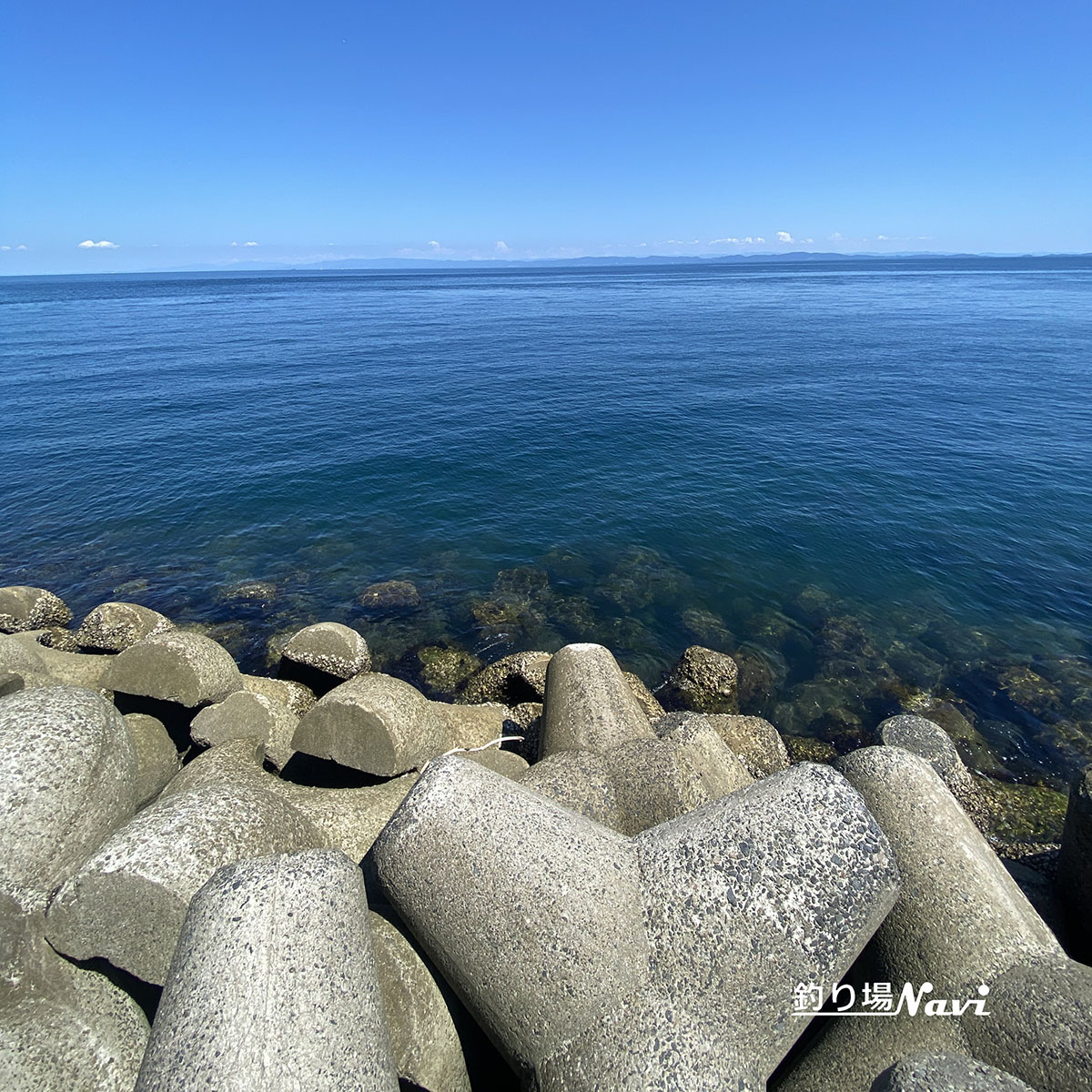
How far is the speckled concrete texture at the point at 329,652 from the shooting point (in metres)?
12.4

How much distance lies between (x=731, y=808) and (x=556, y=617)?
12.9 meters

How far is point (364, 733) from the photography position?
818cm

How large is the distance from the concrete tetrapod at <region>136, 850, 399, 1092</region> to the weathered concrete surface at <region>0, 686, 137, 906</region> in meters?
1.96

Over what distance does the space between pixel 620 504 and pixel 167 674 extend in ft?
57.8

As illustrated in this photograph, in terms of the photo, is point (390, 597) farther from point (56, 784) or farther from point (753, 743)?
point (56, 784)

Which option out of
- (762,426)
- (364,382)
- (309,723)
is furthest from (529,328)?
(309,723)

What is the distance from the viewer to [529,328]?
74.2 metres

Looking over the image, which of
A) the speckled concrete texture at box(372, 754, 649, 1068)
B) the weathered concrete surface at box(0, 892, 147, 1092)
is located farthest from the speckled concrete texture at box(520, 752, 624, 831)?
the weathered concrete surface at box(0, 892, 147, 1092)

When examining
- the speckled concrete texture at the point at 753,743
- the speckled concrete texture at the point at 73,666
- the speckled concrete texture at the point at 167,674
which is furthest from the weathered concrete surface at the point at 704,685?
the speckled concrete texture at the point at 73,666

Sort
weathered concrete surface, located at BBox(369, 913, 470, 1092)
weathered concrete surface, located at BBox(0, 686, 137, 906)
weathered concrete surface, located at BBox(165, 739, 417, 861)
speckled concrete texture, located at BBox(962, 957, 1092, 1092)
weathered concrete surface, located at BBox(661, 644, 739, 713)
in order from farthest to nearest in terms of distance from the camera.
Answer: weathered concrete surface, located at BBox(661, 644, 739, 713) < weathered concrete surface, located at BBox(165, 739, 417, 861) < weathered concrete surface, located at BBox(0, 686, 137, 906) < weathered concrete surface, located at BBox(369, 913, 470, 1092) < speckled concrete texture, located at BBox(962, 957, 1092, 1092)

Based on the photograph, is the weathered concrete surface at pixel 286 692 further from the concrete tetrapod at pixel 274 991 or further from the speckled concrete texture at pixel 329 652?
the concrete tetrapod at pixel 274 991

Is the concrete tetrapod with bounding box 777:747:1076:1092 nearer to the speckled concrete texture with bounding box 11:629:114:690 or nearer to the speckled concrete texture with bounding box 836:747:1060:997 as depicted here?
the speckled concrete texture with bounding box 836:747:1060:997

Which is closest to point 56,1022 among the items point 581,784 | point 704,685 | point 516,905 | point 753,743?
point 516,905

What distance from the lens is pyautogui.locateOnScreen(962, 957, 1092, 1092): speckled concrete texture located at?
14.3 feet
